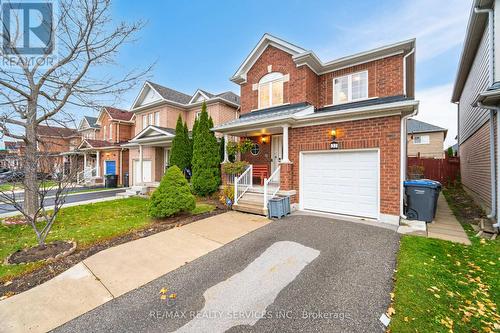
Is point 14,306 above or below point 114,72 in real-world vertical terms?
below

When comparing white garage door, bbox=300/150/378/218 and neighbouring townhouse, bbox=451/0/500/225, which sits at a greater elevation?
neighbouring townhouse, bbox=451/0/500/225

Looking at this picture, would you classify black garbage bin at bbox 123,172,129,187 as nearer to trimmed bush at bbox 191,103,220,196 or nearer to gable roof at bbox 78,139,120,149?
gable roof at bbox 78,139,120,149

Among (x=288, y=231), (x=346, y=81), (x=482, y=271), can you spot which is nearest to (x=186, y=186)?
(x=288, y=231)

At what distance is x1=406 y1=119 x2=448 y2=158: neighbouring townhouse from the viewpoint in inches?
956

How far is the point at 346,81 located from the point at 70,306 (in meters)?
11.6

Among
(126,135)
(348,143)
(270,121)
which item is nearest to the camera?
(348,143)

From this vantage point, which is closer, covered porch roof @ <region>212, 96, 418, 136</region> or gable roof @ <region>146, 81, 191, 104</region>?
covered porch roof @ <region>212, 96, 418, 136</region>

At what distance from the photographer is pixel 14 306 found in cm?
299

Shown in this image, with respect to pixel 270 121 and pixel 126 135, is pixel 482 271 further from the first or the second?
Answer: pixel 126 135

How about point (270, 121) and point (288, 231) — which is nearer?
point (288, 231)

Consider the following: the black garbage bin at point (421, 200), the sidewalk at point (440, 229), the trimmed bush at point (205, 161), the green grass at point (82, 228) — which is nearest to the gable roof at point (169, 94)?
the trimmed bush at point (205, 161)

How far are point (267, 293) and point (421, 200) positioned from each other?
619cm

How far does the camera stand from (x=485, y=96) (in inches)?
228

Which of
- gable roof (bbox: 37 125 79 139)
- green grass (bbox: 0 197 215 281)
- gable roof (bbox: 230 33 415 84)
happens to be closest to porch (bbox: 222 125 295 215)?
green grass (bbox: 0 197 215 281)
